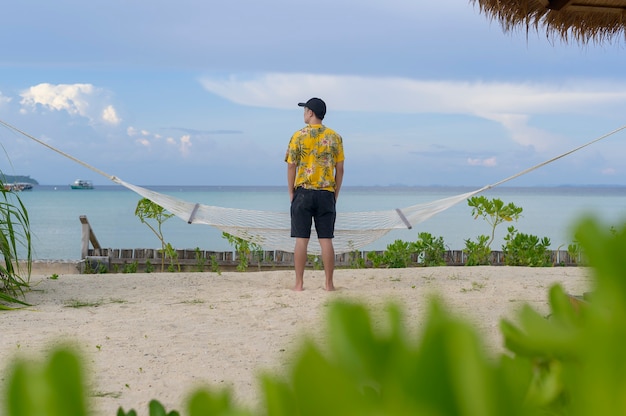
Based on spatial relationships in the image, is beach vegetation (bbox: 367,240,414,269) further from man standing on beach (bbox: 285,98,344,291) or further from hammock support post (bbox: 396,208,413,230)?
man standing on beach (bbox: 285,98,344,291)

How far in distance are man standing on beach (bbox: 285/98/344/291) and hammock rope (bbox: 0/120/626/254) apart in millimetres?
516

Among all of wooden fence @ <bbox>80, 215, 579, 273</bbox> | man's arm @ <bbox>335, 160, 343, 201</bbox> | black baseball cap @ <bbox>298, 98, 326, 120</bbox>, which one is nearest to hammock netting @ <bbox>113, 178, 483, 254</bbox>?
man's arm @ <bbox>335, 160, 343, 201</bbox>

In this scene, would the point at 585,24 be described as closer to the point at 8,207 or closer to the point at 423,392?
the point at 8,207

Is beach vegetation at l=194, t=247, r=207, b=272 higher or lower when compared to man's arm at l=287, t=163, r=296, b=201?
lower

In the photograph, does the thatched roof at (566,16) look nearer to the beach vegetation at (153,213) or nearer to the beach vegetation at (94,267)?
the beach vegetation at (153,213)

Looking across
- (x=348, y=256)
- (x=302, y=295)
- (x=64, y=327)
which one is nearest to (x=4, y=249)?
(x=64, y=327)

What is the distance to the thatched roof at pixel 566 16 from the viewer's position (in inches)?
185

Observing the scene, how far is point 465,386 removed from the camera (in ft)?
0.50

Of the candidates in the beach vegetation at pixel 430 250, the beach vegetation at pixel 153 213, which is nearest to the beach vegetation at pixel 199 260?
the beach vegetation at pixel 153 213

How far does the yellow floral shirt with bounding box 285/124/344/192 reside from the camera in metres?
4.71

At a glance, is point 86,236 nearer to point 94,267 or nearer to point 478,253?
point 94,267

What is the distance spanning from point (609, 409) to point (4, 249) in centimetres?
438

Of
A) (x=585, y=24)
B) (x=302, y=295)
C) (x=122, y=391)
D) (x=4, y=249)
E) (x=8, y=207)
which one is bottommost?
(x=122, y=391)

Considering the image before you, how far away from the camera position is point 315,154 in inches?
185
